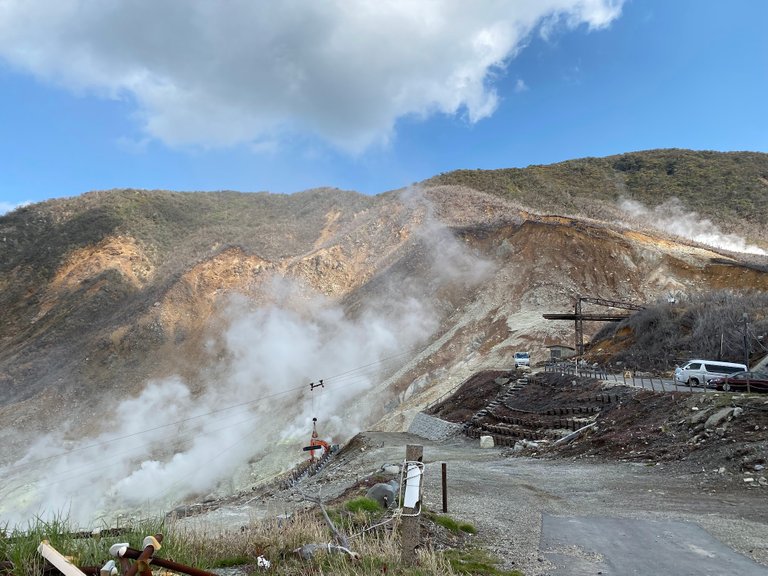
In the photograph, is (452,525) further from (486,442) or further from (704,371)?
(704,371)

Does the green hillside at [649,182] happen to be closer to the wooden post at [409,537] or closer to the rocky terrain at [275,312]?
the rocky terrain at [275,312]

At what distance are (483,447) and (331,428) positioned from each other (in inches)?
676

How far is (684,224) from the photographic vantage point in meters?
77.2

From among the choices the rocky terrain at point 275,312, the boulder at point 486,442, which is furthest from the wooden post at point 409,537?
the rocky terrain at point 275,312

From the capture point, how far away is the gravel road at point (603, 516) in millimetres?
6738

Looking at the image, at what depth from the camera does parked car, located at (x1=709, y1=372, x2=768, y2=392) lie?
19.0 meters

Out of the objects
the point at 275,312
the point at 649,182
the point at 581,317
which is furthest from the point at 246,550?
the point at 649,182

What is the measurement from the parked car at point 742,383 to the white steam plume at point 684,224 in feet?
174

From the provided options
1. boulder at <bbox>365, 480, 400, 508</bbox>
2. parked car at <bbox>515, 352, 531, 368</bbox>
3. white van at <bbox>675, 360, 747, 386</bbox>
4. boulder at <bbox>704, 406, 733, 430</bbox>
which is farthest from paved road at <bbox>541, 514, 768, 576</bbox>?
parked car at <bbox>515, 352, 531, 368</bbox>

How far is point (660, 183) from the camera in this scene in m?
95.2

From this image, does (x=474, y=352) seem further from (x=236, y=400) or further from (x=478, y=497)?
(x=478, y=497)

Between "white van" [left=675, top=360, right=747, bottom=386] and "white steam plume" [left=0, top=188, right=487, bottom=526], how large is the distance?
21.3 meters

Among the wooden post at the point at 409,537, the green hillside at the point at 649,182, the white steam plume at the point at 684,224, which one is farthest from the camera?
the green hillside at the point at 649,182

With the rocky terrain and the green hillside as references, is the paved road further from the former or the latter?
the green hillside
